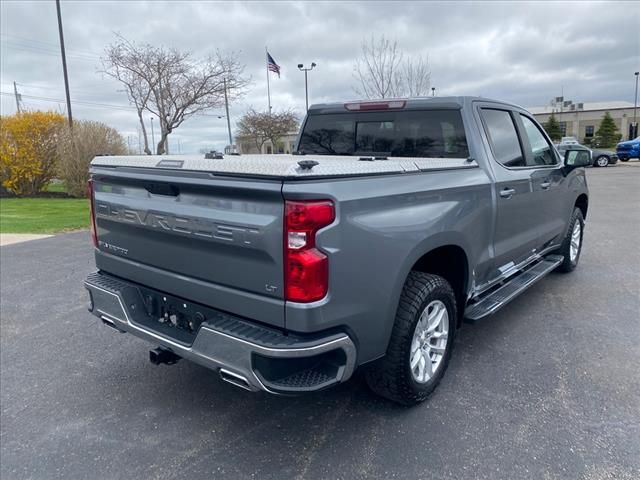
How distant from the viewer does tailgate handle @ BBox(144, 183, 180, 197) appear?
8.75ft

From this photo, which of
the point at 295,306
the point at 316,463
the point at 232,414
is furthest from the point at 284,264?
the point at 232,414

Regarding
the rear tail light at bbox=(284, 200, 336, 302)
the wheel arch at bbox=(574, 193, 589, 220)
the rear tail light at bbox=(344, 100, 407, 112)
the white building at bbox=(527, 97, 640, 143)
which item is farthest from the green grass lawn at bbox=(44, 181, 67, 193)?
the white building at bbox=(527, 97, 640, 143)

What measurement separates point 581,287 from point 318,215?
4578 millimetres

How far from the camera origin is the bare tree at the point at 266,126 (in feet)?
101

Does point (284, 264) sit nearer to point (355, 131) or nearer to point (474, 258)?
point (474, 258)

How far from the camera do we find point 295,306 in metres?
2.22

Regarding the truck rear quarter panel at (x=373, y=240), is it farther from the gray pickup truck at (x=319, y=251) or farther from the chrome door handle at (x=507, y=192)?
the chrome door handle at (x=507, y=192)

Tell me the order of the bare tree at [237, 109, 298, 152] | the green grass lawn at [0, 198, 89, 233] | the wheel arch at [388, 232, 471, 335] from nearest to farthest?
the wheel arch at [388, 232, 471, 335] → the green grass lawn at [0, 198, 89, 233] → the bare tree at [237, 109, 298, 152]

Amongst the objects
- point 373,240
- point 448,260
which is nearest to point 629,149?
point 448,260

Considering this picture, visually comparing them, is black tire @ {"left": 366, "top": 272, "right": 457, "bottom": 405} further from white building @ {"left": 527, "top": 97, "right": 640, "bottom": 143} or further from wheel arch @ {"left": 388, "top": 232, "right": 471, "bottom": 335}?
white building @ {"left": 527, "top": 97, "right": 640, "bottom": 143}

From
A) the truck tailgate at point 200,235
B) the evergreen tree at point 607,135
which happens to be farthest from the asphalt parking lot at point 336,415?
the evergreen tree at point 607,135

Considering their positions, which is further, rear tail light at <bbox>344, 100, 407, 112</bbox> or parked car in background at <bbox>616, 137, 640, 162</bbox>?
parked car in background at <bbox>616, 137, 640, 162</bbox>

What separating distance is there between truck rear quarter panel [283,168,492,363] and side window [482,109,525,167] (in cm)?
105

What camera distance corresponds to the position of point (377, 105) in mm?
4121
